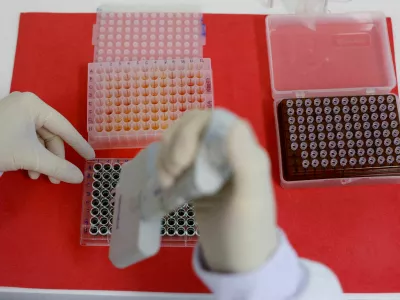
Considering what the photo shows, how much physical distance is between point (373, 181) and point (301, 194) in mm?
148

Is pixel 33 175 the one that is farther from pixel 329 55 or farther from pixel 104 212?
pixel 329 55

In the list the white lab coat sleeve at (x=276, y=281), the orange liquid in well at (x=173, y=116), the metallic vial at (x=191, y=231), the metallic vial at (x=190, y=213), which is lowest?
the white lab coat sleeve at (x=276, y=281)

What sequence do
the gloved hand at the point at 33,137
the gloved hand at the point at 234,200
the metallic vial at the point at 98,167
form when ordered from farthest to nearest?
the metallic vial at the point at 98,167 → the gloved hand at the point at 33,137 → the gloved hand at the point at 234,200

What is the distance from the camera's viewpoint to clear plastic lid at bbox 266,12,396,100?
37.8 inches

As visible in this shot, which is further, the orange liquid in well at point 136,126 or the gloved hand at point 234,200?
the orange liquid in well at point 136,126

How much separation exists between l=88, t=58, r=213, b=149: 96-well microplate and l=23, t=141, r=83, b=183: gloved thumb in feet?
0.27

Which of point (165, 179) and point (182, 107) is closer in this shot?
point (165, 179)

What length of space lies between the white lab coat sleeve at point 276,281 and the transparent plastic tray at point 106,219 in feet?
1.09

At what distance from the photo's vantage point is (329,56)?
98 centimetres

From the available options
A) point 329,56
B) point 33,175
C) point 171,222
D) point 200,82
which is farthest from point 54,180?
point 329,56

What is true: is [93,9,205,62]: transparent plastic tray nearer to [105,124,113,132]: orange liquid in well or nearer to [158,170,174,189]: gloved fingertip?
[105,124,113,132]: orange liquid in well

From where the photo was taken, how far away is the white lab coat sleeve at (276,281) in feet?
1.61

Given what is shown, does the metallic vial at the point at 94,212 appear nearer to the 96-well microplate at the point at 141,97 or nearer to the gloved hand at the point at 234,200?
the 96-well microplate at the point at 141,97

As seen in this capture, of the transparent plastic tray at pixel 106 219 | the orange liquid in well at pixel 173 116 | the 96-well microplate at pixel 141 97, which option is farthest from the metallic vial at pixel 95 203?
the orange liquid in well at pixel 173 116
